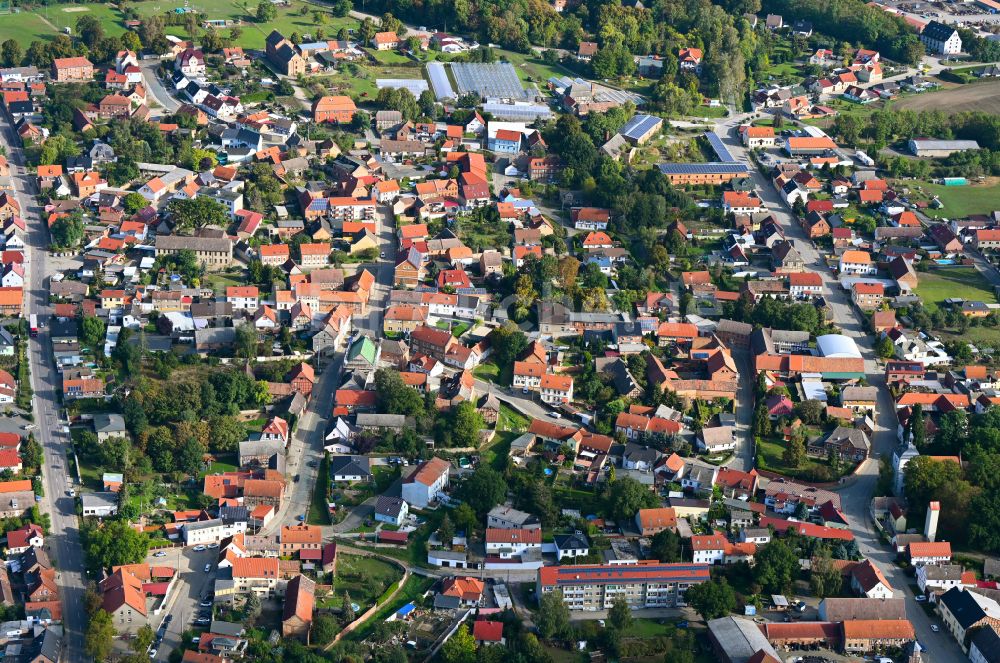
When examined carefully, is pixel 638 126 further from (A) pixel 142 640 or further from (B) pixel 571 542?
(A) pixel 142 640

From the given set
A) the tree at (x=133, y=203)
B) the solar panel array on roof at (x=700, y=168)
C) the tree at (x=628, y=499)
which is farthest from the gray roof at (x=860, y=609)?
the tree at (x=133, y=203)

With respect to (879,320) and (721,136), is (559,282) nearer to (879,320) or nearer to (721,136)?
(879,320)

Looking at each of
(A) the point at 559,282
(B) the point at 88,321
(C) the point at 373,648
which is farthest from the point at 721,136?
(C) the point at 373,648

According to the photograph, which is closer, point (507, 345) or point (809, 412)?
point (809, 412)

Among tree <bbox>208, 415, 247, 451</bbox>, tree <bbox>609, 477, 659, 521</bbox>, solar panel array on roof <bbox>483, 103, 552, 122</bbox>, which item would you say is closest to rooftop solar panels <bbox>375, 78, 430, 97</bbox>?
solar panel array on roof <bbox>483, 103, 552, 122</bbox>

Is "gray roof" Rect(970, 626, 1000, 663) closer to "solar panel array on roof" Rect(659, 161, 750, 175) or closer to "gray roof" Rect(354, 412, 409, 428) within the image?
"gray roof" Rect(354, 412, 409, 428)

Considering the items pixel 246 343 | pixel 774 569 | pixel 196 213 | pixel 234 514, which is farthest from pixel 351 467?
pixel 196 213
